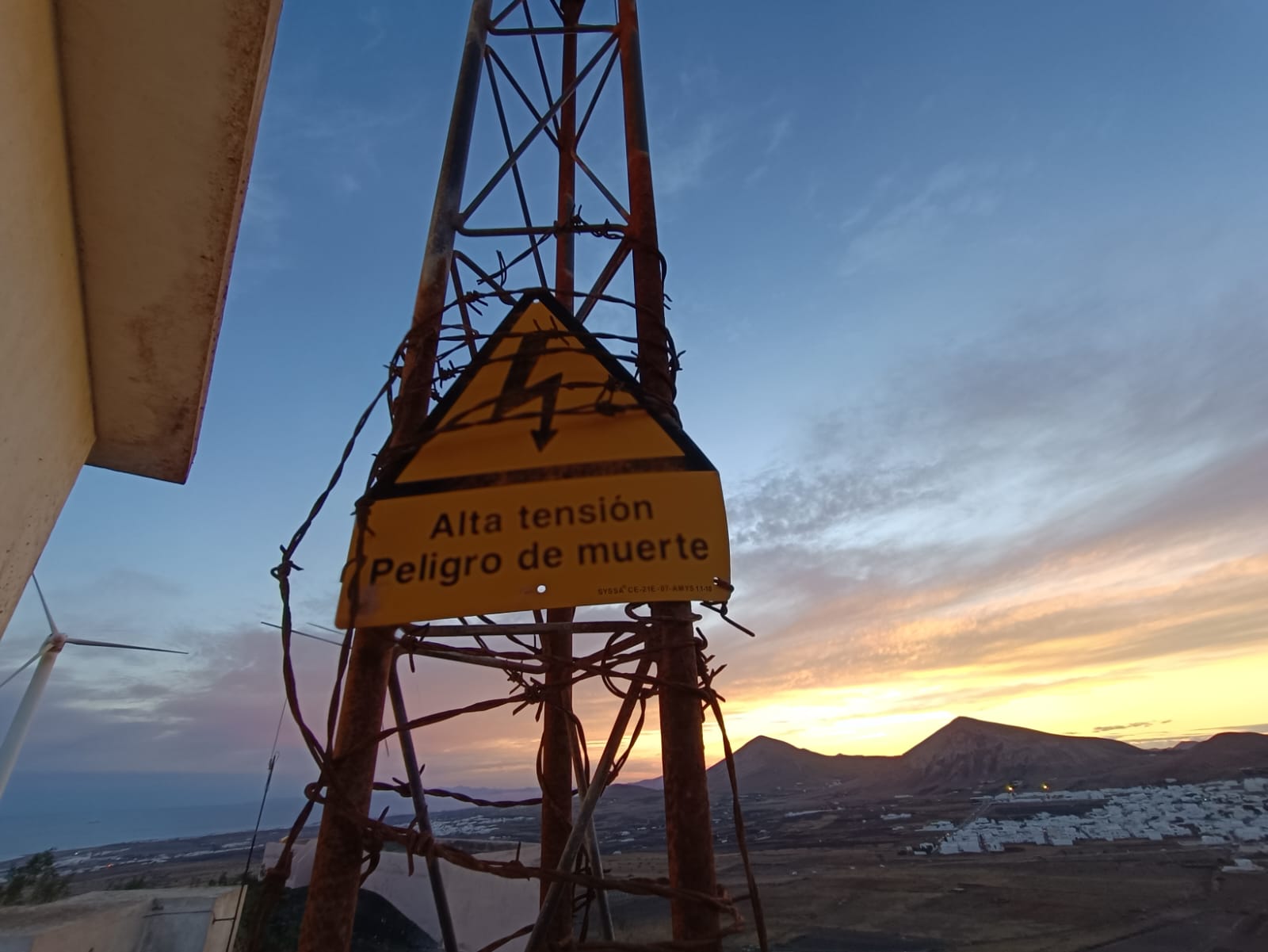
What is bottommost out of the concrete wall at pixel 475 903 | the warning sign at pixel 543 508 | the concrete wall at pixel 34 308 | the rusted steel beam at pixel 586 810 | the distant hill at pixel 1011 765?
the concrete wall at pixel 475 903

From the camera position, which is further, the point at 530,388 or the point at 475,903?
the point at 475,903

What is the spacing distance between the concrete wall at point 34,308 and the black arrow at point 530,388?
→ 192 centimetres

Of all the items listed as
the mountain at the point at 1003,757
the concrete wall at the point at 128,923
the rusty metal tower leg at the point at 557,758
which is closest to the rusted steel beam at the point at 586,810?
the rusty metal tower leg at the point at 557,758

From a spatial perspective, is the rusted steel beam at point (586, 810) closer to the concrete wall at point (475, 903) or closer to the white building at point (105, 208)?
the white building at point (105, 208)

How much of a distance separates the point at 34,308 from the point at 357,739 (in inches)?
98.0

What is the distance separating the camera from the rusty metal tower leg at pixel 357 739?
1.83m

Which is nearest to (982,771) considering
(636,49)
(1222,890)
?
(1222,890)

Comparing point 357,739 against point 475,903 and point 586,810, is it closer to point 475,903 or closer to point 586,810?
point 586,810

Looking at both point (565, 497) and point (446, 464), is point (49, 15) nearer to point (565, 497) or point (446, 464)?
point (446, 464)

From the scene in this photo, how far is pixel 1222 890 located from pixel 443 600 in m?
→ 57.5

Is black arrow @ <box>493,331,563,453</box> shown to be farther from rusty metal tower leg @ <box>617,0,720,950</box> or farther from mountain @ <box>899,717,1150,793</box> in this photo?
mountain @ <box>899,717,1150,793</box>

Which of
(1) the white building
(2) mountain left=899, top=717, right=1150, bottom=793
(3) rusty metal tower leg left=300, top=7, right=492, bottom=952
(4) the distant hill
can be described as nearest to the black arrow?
(3) rusty metal tower leg left=300, top=7, right=492, bottom=952

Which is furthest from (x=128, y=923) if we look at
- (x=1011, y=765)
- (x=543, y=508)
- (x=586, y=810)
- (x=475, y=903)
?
(x=1011, y=765)

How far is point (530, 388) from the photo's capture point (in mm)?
2410
